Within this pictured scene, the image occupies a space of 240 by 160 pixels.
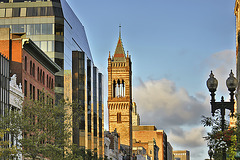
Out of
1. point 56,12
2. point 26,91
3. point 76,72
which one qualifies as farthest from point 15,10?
point 26,91

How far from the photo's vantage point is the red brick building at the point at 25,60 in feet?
228

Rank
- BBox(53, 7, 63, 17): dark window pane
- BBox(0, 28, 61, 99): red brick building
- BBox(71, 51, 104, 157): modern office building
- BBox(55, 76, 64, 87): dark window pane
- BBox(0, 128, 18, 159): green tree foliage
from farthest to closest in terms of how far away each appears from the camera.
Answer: BBox(71, 51, 104, 157): modern office building
BBox(53, 7, 63, 17): dark window pane
BBox(55, 76, 64, 87): dark window pane
BBox(0, 28, 61, 99): red brick building
BBox(0, 128, 18, 159): green tree foliage

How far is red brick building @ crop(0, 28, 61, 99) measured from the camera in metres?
69.4

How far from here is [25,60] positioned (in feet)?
236

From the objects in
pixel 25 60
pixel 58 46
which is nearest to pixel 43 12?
pixel 58 46

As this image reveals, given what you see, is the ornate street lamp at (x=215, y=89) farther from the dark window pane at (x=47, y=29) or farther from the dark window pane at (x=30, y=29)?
the dark window pane at (x=30, y=29)

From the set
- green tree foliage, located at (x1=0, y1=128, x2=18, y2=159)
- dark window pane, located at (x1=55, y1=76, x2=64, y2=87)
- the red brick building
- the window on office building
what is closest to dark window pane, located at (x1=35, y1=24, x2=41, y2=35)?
the window on office building

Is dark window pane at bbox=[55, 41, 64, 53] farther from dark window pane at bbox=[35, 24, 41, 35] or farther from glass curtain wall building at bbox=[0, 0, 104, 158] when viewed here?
dark window pane at bbox=[35, 24, 41, 35]

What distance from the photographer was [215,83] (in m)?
27.2

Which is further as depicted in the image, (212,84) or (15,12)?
(15,12)

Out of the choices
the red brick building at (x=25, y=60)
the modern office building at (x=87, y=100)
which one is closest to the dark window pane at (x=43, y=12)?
the modern office building at (x=87, y=100)

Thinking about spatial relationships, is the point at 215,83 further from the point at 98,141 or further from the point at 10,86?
the point at 98,141

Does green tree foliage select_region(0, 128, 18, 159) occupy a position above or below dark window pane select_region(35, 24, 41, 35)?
below

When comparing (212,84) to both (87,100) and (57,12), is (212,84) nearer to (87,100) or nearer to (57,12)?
(57,12)
